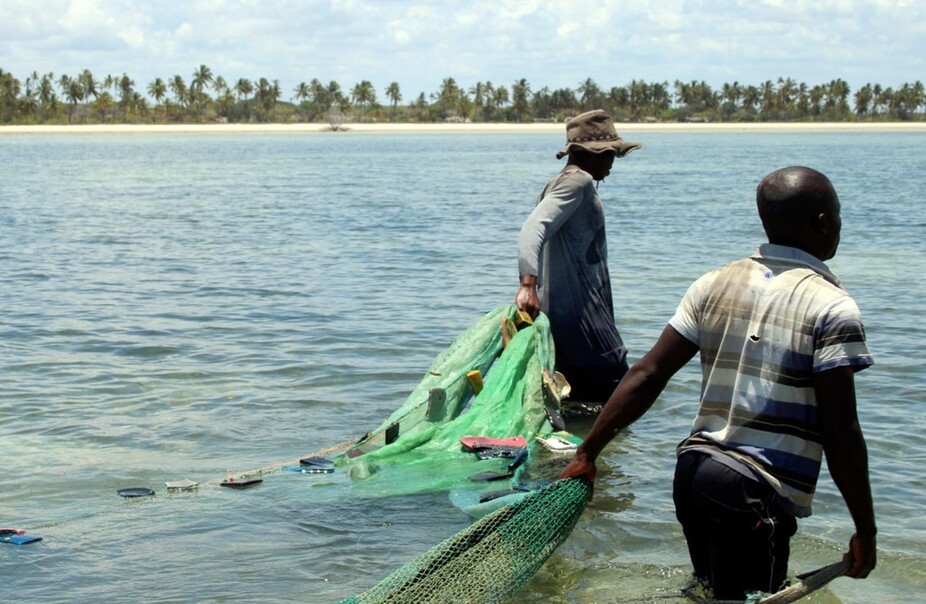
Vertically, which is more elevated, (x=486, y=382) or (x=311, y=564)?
(x=486, y=382)

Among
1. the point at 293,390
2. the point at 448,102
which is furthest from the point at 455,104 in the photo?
the point at 293,390

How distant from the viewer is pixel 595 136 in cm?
555

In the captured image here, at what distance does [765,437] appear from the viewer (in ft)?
9.96

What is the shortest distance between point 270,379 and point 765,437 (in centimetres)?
650

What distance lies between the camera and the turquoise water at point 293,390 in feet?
16.3

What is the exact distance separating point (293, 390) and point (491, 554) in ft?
16.6

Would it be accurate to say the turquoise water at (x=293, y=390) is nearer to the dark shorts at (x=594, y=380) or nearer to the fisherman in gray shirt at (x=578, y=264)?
the dark shorts at (x=594, y=380)

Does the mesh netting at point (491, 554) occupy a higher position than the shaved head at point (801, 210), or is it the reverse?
the shaved head at point (801, 210)

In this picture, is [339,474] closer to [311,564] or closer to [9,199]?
[311,564]

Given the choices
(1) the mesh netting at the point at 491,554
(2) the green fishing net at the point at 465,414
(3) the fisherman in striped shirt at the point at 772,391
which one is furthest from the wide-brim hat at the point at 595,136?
(3) the fisherman in striped shirt at the point at 772,391

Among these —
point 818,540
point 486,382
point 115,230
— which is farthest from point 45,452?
point 115,230

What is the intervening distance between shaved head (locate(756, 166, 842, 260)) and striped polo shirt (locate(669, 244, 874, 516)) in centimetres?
4

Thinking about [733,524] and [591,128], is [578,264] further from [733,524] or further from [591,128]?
[733,524]

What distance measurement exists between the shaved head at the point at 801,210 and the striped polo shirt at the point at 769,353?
0.15ft
